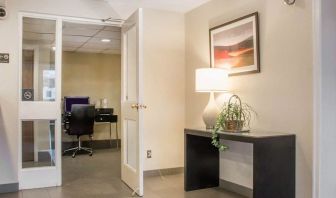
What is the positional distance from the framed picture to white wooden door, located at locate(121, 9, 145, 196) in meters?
0.98

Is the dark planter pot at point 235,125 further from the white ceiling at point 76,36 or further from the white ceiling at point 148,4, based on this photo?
the white ceiling at point 76,36

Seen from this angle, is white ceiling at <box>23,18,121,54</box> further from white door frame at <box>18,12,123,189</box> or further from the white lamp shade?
the white lamp shade

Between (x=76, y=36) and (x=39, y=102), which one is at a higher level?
(x=76, y=36)

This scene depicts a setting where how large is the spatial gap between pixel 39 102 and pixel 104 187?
1.30 metres

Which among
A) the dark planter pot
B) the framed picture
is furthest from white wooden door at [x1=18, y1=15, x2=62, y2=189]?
the dark planter pot

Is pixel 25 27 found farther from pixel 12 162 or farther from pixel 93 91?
pixel 93 91

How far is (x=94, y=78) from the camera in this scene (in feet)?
23.9

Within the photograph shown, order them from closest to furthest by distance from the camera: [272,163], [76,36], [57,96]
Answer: [272,163], [57,96], [76,36]

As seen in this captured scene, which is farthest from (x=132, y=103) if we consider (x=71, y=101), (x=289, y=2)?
(x=71, y=101)

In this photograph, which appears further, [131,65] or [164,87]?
[164,87]

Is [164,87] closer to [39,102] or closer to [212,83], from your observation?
[212,83]

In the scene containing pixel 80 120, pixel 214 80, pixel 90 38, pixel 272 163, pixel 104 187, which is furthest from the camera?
pixel 80 120

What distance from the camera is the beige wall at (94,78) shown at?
7.05 metres

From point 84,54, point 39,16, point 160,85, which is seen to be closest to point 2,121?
point 39,16
